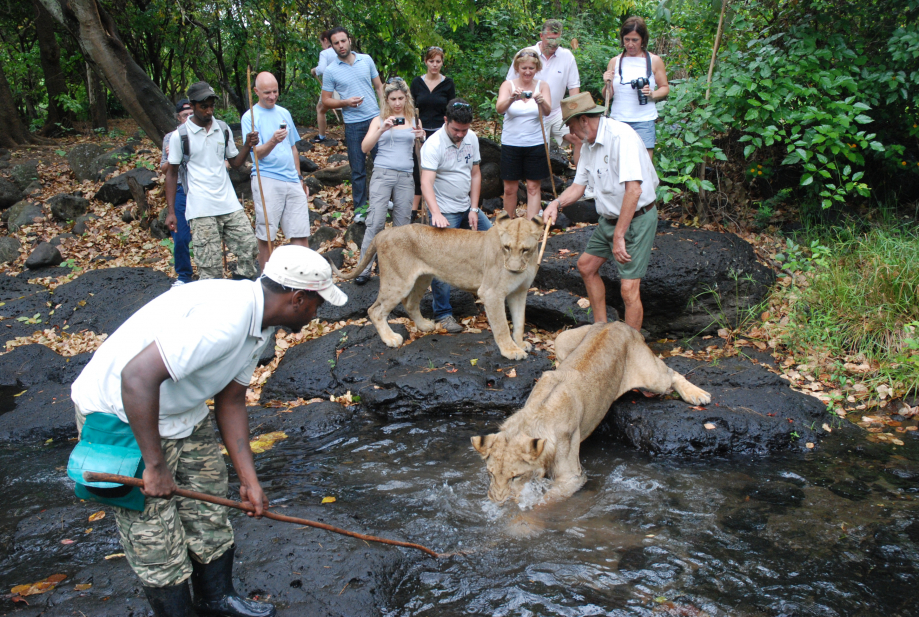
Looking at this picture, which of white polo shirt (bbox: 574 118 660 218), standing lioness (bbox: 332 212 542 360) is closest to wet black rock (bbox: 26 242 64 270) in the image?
standing lioness (bbox: 332 212 542 360)

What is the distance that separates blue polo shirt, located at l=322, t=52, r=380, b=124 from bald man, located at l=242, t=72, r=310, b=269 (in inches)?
41.8

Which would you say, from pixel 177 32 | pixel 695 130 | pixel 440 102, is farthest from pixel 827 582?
pixel 177 32

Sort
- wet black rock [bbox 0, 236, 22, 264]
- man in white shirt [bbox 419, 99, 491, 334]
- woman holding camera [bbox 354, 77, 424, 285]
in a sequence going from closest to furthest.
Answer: man in white shirt [bbox 419, 99, 491, 334]
woman holding camera [bbox 354, 77, 424, 285]
wet black rock [bbox 0, 236, 22, 264]

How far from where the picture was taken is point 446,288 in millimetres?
8133

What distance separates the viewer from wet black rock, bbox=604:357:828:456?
5.64 m

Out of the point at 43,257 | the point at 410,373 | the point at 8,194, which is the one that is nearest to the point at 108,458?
the point at 410,373

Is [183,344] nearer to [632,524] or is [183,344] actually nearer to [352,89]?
[632,524]

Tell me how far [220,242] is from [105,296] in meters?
3.35

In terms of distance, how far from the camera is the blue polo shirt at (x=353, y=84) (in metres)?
9.38

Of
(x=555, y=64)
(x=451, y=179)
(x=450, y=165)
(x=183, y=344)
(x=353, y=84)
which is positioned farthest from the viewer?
(x=353, y=84)

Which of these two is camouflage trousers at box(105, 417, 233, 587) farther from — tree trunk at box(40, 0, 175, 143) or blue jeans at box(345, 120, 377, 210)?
tree trunk at box(40, 0, 175, 143)

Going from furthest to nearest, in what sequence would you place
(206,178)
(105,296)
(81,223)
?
(81,223), (105,296), (206,178)

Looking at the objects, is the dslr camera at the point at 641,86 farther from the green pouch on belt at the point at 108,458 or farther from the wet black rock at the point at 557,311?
the green pouch on belt at the point at 108,458

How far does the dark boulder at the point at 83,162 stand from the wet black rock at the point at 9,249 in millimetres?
2969
